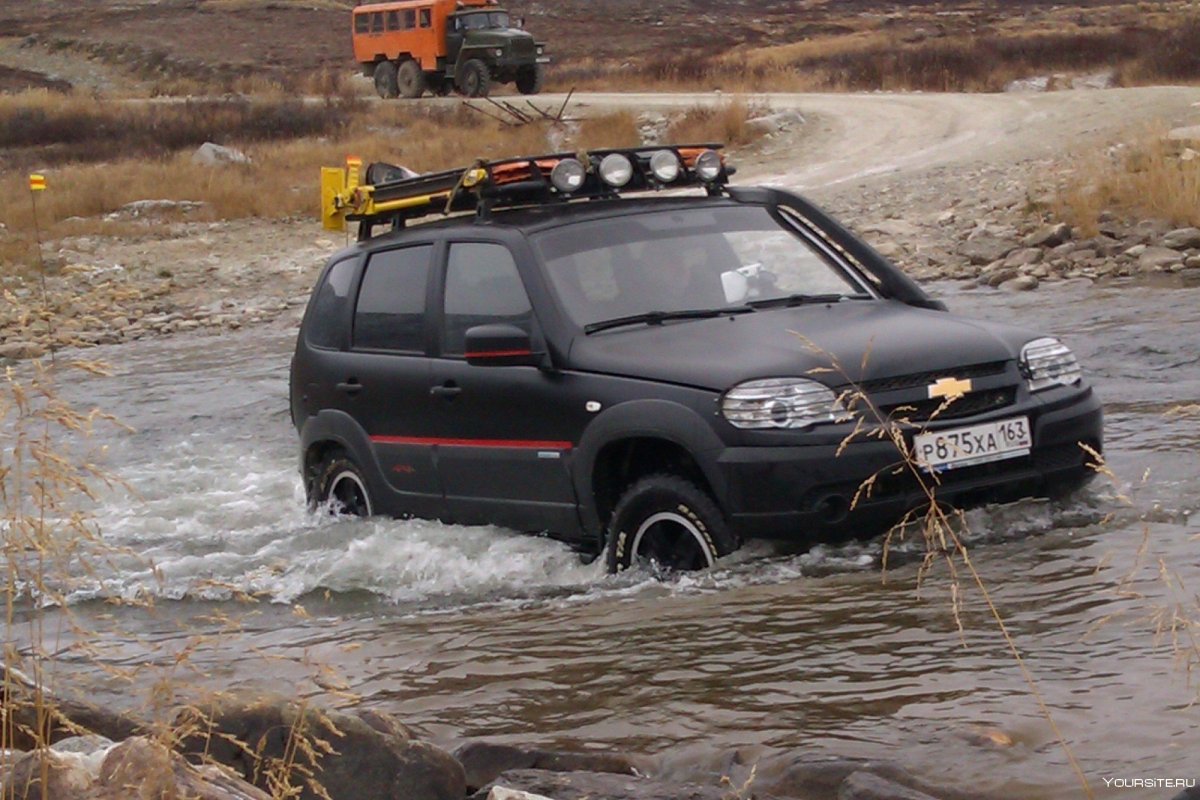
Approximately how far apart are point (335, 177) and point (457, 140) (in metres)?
22.9

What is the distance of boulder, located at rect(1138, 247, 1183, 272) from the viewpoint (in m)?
16.2

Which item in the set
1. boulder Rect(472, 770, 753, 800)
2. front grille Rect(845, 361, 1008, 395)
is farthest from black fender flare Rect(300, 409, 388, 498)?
boulder Rect(472, 770, 753, 800)

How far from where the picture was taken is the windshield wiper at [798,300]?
7.17 meters

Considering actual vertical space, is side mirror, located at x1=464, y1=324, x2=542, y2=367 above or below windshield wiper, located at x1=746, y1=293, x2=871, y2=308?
below

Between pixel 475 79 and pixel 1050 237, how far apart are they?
23420 mm

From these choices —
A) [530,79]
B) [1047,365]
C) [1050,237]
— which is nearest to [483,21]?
[530,79]

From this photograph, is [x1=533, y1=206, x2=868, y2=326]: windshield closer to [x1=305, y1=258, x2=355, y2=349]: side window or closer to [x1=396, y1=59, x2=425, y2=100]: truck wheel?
[x1=305, y1=258, x2=355, y2=349]: side window

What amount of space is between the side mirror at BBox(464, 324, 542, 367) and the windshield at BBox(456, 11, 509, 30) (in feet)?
114

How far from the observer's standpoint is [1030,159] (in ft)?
76.2

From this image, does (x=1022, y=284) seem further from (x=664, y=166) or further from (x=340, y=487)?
(x=340, y=487)

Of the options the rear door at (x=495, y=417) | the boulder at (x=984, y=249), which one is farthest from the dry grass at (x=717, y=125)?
the rear door at (x=495, y=417)

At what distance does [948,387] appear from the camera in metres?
6.30

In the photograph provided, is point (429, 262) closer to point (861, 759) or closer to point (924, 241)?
point (861, 759)

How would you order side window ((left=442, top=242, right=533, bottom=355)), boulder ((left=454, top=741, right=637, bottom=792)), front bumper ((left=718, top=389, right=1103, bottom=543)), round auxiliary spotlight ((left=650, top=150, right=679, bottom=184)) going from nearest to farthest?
boulder ((left=454, top=741, right=637, bottom=792)) → front bumper ((left=718, top=389, right=1103, bottom=543)) → side window ((left=442, top=242, right=533, bottom=355)) → round auxiliary spotlight ((left=650, top=150, right=679, bottom=184))
